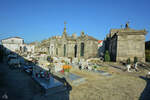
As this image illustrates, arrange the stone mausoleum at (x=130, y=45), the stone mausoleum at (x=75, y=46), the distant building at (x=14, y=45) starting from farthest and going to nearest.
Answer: the distant building at (x=14, y=45) → the stone mausoleum at (x=75, y=46) → the stone mausoleum at (x=130, y=45)

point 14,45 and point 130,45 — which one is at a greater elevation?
point 14,45

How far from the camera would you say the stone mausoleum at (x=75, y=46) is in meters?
24.1

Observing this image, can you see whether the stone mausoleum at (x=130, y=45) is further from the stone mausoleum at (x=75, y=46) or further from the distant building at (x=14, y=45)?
the distant building at (x=14, y=45)

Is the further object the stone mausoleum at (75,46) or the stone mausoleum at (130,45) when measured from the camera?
the stone mausoleum at (75,46)

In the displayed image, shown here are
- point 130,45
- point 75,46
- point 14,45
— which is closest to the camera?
point 130,45

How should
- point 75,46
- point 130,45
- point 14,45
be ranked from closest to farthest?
point 130,45, point 75,46, point 14,45

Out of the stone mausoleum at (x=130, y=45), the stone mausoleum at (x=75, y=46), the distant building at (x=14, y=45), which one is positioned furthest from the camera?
the distant building at (x=14, y=45)

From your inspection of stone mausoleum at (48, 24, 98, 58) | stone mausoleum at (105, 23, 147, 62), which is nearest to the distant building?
stone mausoleum at (48, 24, 98, 58)

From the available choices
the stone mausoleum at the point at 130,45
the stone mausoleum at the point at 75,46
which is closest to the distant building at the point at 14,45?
Result: the stone mausoleum at the point at 75,46

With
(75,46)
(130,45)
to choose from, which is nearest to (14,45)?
(75,46)

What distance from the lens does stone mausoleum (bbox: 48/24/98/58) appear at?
79.0 ft

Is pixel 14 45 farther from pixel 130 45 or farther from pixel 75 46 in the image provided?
pixel 130 45

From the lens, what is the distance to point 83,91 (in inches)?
285

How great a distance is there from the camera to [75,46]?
28453 millimetres
